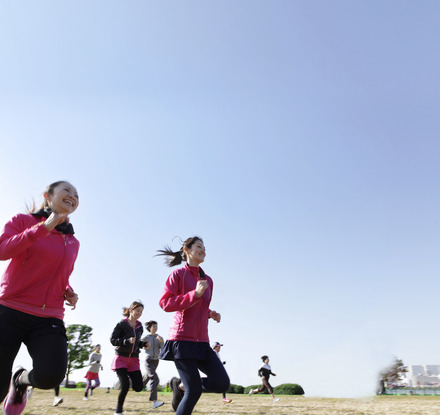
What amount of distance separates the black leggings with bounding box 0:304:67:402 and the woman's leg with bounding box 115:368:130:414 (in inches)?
166

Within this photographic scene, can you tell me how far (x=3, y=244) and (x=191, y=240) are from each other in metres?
2.44

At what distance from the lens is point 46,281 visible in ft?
12.4

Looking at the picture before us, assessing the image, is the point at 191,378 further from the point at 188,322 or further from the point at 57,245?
the point at 57,245

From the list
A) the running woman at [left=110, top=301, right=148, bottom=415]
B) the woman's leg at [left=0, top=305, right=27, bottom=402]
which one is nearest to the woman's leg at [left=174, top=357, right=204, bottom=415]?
the woman's leg at [left=0, top=305, right=27, bottom=402]

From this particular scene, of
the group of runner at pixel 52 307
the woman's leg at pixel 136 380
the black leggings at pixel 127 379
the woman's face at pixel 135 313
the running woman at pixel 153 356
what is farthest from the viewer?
the running woman at pixel 153 356

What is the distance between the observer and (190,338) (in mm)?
4680

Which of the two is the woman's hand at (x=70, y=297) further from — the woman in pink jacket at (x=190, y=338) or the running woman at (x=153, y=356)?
the running woman at (x=153, y=356)

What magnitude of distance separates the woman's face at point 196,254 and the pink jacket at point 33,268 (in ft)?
5.56

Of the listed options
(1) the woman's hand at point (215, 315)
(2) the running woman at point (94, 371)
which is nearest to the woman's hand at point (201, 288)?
(1) the woman's hand at point (215, 315)

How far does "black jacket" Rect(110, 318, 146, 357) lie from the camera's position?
26.8 ft

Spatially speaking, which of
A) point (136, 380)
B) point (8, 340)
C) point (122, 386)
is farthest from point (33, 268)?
point (136, 380)

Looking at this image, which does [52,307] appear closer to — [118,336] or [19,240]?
[19,240]

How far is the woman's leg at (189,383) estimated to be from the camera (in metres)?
4.18

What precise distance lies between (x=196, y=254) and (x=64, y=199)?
6.25 ft
